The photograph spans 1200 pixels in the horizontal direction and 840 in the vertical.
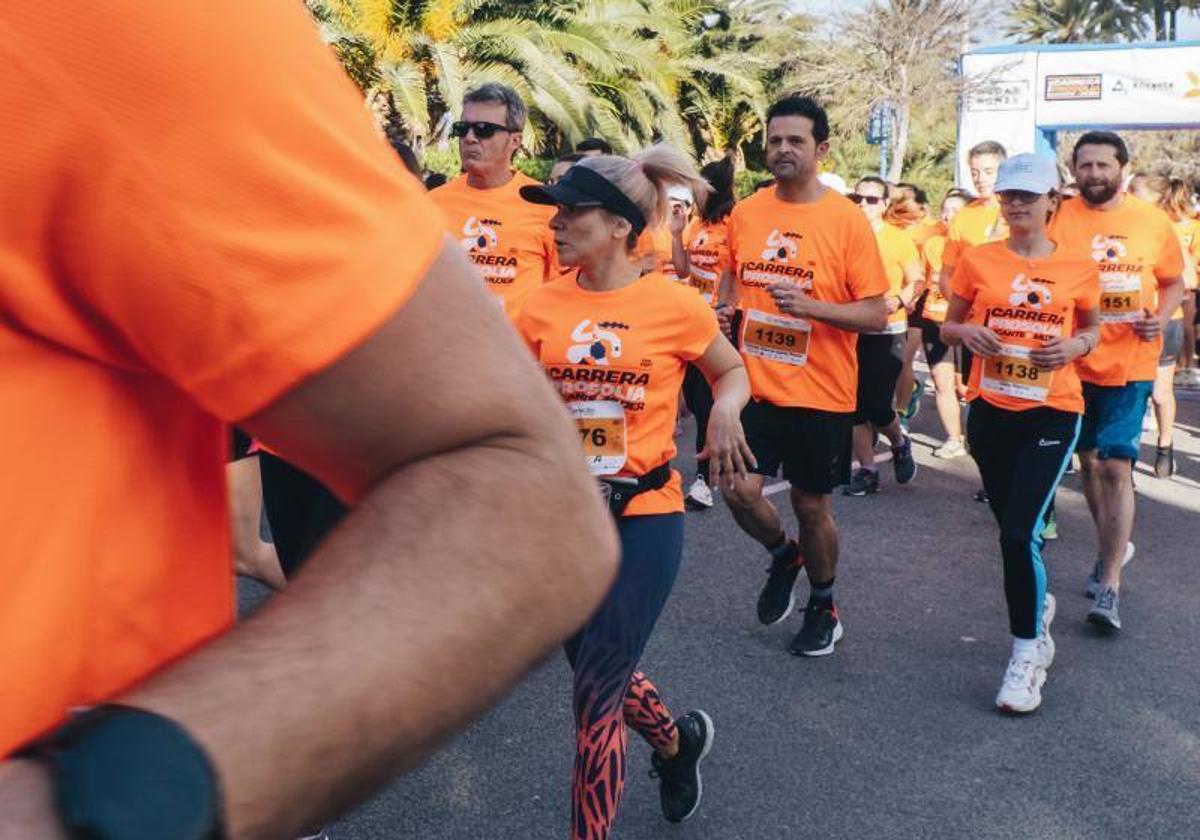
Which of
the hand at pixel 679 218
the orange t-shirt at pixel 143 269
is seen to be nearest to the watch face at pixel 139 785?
the orange t-shirt at pixel 143 269

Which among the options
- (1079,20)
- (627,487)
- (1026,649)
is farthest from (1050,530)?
(1079,20)

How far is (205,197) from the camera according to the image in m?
0.62

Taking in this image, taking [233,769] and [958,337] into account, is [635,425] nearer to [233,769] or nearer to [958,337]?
[958,337]

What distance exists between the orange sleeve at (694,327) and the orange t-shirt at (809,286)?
5.78 feet

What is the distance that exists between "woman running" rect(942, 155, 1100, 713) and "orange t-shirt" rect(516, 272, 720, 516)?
5.09 ft

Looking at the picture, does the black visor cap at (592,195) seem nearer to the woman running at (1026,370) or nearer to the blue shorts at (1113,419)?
the woman running at (1026,370)

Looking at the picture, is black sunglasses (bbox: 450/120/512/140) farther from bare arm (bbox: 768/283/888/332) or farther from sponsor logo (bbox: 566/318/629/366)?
sponsor logo (bbox: 566/318/629/366)

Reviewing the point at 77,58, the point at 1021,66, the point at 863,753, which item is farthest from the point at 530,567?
the point at 1021,66

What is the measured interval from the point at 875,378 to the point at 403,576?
7555 mm

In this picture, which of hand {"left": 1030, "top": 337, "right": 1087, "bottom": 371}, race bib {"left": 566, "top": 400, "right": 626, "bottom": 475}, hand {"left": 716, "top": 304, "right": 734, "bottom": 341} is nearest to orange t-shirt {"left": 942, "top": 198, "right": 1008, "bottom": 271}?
hand {"left": 716, "top": 304, "right": 734, "bottom": 341}

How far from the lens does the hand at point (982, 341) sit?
16.9 ft

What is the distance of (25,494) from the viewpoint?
66 cm

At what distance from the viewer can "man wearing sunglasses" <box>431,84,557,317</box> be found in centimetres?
620

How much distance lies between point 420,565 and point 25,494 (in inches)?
7.6
